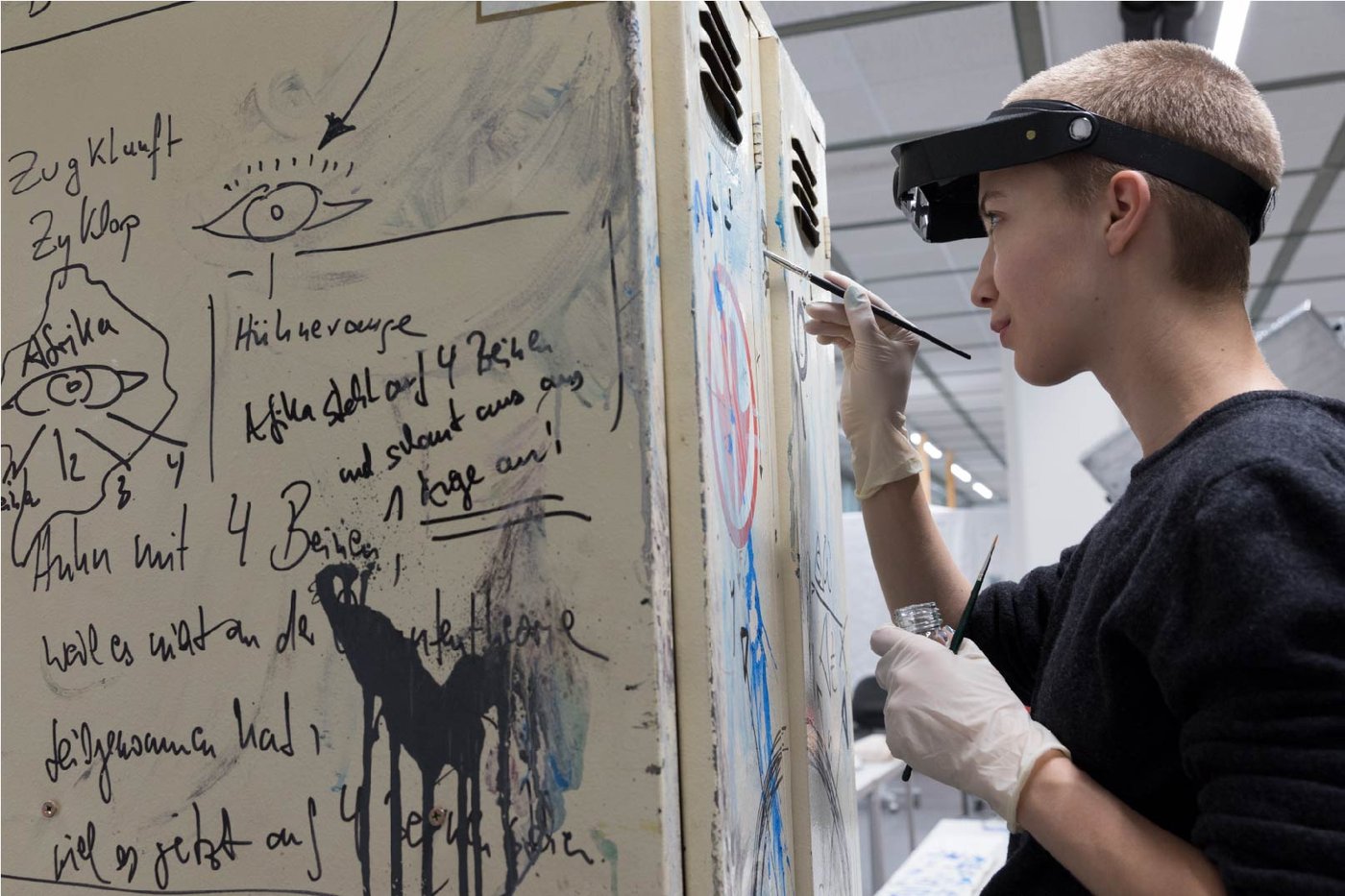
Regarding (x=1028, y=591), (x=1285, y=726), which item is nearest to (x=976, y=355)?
(x=1028, y=591)

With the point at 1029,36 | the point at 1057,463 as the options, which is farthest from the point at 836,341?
the point at 1057,463

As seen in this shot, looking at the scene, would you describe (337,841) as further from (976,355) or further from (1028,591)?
(976,355)

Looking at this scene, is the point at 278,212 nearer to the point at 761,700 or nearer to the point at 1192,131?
the point at 761,700

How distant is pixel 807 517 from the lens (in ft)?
3.94

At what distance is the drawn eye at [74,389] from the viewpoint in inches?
35.1

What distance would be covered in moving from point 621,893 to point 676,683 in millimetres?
142

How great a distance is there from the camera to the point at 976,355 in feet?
23.3

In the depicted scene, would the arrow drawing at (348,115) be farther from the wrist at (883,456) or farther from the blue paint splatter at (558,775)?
the wrist at (883,456)

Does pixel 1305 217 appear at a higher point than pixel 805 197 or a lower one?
higher

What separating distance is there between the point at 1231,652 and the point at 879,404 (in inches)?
26.0

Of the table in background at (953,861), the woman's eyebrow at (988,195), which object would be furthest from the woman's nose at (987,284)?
the table in background at (953,861)

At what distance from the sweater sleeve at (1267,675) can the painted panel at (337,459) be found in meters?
0.37

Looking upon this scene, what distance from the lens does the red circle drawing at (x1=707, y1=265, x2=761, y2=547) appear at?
871mm

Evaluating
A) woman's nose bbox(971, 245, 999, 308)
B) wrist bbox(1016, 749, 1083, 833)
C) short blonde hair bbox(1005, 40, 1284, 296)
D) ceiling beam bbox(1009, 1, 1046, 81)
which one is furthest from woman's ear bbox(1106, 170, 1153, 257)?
ceiling beam bbox(1009, 1, 1046, 81)
